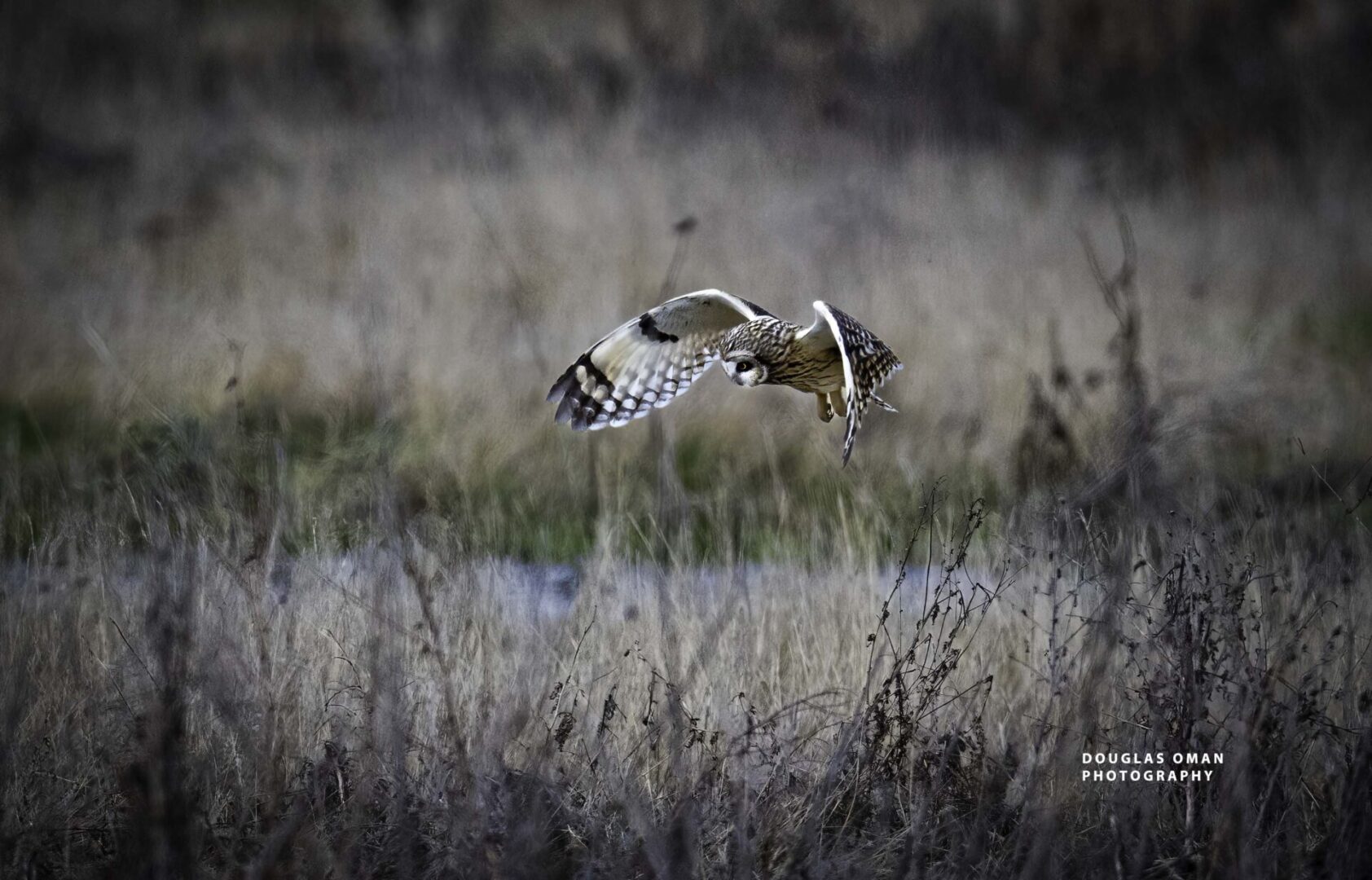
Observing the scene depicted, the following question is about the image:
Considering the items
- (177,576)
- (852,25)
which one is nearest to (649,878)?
(177,576)

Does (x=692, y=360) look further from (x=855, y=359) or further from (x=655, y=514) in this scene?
(x=655, y=514)

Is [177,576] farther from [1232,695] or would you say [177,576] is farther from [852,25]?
[852,25]

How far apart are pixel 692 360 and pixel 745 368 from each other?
0.25 meters

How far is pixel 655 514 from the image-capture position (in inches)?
165

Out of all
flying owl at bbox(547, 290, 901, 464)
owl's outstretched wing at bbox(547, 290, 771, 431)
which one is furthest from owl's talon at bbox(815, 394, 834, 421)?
owl's outstretched wing at bbox(547, 290, 771, 431)

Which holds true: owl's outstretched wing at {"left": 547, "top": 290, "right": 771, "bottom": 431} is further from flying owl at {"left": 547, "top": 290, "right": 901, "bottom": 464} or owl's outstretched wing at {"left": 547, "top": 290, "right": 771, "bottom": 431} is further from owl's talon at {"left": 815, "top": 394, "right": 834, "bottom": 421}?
owl's talon at {"left": 815, "top": 394, "right": 834, "bottom": 421}

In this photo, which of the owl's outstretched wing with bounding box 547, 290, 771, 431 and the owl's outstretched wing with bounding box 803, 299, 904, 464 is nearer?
the owl's outstretched wing with bounding box 803, 299, 904, 464

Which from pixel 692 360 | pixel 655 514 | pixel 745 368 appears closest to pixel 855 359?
pixel 745 368

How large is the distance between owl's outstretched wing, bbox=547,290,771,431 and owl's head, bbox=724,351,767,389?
15 cm

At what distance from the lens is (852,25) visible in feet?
21.9

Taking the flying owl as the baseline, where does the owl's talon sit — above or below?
below

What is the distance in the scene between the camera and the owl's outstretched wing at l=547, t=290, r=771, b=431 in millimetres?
3047

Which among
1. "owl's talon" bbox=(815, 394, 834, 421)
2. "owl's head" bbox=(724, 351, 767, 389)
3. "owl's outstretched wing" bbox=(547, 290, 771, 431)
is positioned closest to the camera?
"owl's head" bbox=(724, 351, 767, 389)

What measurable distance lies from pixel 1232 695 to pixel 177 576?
2.26 m
